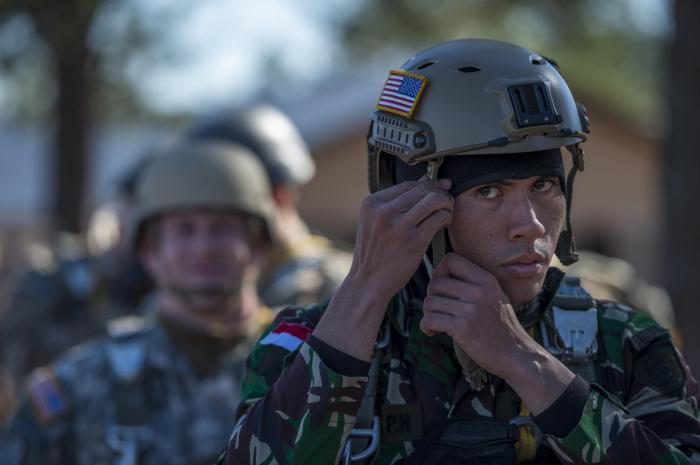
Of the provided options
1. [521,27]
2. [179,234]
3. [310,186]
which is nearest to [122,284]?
Result: [179,234]

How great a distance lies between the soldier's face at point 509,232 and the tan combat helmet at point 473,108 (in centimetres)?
9

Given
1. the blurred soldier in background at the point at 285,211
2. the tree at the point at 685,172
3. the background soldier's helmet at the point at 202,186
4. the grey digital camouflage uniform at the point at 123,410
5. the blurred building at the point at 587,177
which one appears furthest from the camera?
the blurred building at the point at 587,177

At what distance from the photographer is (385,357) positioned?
3045 millimetres

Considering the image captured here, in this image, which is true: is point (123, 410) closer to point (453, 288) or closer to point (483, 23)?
point (453, 288)

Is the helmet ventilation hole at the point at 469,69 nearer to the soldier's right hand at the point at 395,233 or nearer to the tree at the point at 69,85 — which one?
the soldier's right hand at the point at 395,233

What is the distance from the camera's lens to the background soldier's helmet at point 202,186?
5082mm

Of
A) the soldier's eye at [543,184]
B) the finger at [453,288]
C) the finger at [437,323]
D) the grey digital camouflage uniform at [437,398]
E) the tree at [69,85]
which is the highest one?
the soldier's eye at [543,184]

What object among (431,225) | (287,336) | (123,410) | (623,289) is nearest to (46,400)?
(123,410)

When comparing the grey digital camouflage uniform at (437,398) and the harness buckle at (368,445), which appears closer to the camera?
the grey digital camouflage uniform at (437,398)

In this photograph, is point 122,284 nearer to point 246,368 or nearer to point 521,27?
point 246,368

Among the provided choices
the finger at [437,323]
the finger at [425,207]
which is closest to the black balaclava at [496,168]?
the finger at [425,207]

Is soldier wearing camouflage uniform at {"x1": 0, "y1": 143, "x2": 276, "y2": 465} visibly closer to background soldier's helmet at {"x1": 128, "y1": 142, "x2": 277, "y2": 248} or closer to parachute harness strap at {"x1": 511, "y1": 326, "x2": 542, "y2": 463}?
background soldier's helmet at {"x1": 128, "y1": 142, "x2": 277, "y2": 248}

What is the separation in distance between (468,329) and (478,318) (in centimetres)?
4

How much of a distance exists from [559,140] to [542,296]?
421mm
